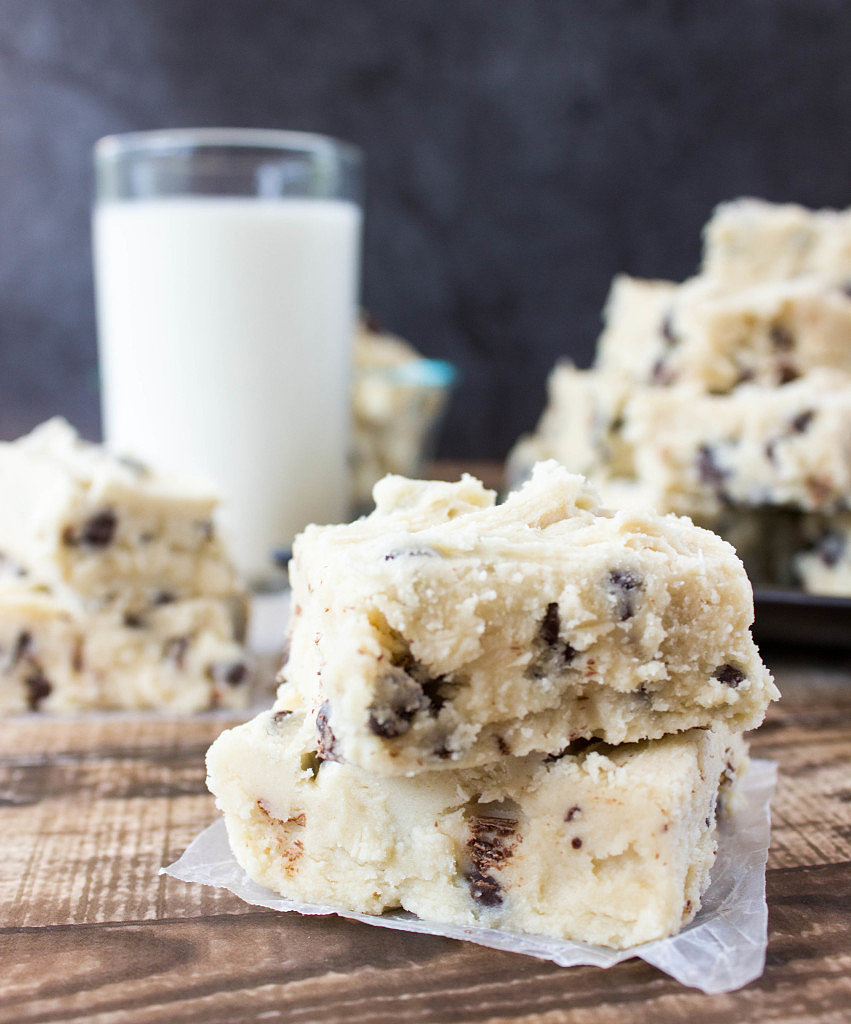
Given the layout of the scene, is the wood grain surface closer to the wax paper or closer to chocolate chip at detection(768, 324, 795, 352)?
the wax paper

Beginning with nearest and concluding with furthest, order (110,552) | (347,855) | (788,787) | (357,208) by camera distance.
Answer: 1. (347,855)
2. (788,787)
3. (110,552)
4. (357,208)

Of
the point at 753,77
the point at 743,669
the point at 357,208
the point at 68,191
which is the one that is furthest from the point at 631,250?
the point at 743,669

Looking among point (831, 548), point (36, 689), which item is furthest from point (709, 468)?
point (36, 689)

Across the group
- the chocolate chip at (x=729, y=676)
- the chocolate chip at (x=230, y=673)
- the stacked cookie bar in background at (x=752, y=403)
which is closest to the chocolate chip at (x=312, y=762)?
the chocolate chip at (x=729, y=676)

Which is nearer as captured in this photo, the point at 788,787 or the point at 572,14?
the point at 788,787

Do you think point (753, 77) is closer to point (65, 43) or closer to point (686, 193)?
point (686, 193)

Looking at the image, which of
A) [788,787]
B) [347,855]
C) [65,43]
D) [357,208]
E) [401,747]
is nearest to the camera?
[401,747]
